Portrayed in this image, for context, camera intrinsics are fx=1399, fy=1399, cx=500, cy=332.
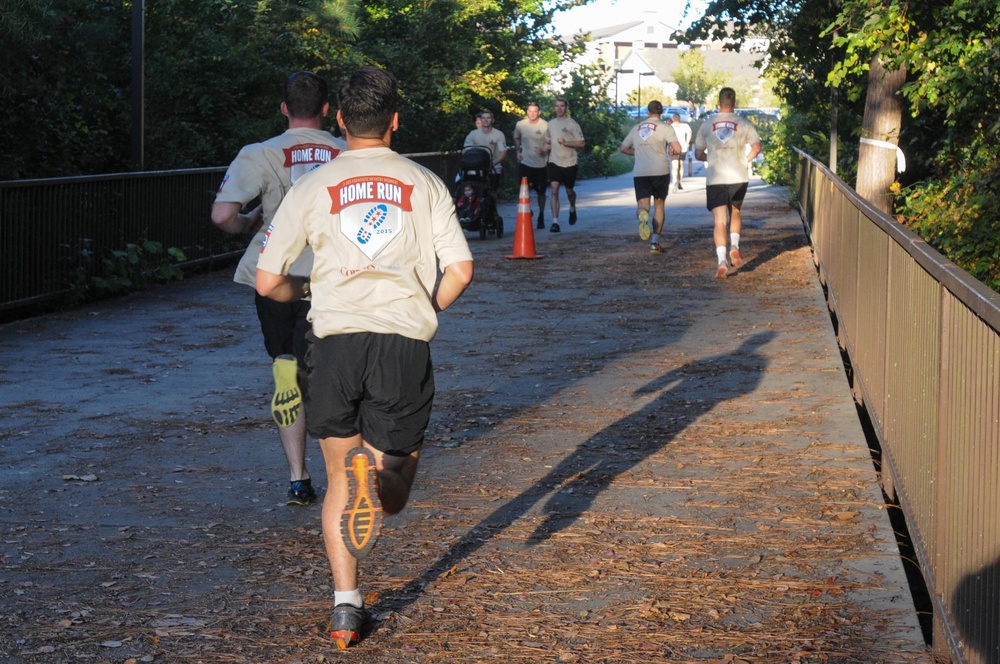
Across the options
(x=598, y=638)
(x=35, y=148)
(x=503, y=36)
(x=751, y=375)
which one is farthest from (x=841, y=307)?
(x=503, y=36)

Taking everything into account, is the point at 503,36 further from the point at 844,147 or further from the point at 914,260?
the point at 914,260

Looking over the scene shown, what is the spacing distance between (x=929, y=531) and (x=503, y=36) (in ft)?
89.1

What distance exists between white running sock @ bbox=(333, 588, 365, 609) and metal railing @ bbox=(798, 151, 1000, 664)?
1.85m

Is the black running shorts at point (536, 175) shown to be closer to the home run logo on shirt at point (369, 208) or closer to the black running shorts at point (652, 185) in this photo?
the black running shorts at point (652, 185)

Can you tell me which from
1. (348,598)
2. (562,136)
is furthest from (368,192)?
(562,136)

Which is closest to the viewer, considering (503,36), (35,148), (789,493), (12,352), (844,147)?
(789,493)

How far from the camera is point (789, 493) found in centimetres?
649

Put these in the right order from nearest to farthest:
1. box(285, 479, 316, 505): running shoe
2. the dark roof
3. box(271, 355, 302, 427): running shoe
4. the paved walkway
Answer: the paved walkway → box(271, 355, 302, 427): running shoe → box(285, 479, 316, 505): running shoe → the dark roof

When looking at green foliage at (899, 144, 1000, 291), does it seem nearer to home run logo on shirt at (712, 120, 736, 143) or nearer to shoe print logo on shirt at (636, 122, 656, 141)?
home run logo on shirt at (712, 120, 736, 143)

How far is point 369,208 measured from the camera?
4.47 m

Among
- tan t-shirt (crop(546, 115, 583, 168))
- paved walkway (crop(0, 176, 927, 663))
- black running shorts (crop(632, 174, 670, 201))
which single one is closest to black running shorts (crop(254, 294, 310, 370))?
paved walkway (crop(0, 176, 927, 663))

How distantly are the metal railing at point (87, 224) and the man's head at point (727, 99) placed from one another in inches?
222

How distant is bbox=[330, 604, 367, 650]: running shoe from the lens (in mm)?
4512

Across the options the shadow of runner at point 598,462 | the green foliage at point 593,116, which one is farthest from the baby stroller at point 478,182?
the green foliage at point 593,116
